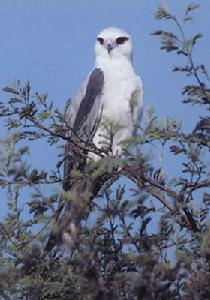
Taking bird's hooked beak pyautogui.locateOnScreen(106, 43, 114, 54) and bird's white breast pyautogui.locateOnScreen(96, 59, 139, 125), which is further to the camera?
bird's hooked beak pyautogui.locateOnScreen(106, 43, 114, 54)

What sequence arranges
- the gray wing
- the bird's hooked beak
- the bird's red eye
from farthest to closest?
1. the bird's red eye
2. the bird's hooked beak
3. the gray wing

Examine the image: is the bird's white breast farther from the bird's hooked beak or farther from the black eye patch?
the black eye patch

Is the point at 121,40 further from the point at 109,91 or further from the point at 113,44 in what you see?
the point at 109,91

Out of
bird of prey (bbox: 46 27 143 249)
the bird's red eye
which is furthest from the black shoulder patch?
the bird's red eye

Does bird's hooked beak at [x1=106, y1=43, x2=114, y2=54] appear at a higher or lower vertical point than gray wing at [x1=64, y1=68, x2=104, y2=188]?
higher

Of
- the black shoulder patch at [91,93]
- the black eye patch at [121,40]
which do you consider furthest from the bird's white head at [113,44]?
the black shoulder patch at [91,93]

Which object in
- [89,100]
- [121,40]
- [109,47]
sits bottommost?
[89,100]

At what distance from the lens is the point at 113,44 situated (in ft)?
22.7

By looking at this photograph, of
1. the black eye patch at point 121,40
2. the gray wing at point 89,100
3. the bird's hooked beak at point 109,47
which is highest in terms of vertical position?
the black eye patch at point 121,40

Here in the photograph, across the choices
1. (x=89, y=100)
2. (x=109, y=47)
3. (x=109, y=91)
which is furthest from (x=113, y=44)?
(x=89, y=100)

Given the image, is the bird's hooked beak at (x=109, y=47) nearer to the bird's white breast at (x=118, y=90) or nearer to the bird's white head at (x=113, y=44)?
the bird's white head at (x=113, y=44)

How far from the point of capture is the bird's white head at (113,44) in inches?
269

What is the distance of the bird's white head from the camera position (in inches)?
269

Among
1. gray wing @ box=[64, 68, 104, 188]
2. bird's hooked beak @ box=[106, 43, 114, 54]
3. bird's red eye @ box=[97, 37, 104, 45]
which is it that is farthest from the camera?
bird's red eye @ box=[97, 37, 104, 45]
